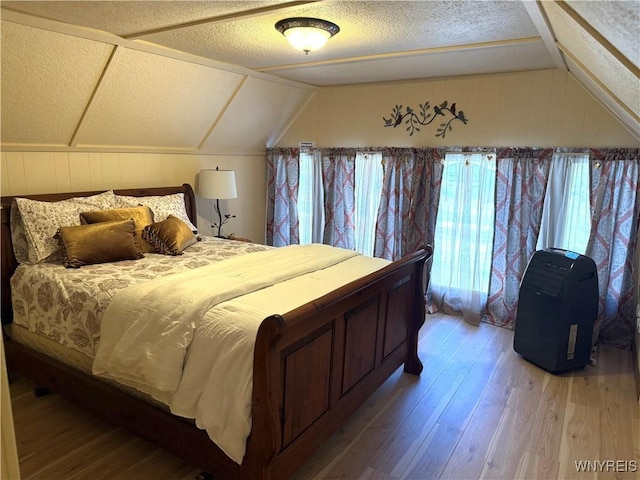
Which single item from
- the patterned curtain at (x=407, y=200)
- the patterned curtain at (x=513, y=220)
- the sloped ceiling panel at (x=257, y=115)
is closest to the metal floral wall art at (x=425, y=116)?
the patterned curtain at (x=407, y=200)

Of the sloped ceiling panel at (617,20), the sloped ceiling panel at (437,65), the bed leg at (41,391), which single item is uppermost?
the sloped ceiling panel at (437,65)

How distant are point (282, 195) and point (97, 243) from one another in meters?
2.49

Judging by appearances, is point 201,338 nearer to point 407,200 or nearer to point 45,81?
point 45,81

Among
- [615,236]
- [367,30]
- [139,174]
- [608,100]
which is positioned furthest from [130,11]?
[615,236]

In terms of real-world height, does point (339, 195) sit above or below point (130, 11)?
below

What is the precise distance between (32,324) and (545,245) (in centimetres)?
385

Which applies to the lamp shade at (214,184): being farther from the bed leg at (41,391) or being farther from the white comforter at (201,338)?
the bed leg at (41,391)

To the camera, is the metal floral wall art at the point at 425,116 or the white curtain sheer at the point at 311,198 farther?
the white curtain sheer at the point at 311,198

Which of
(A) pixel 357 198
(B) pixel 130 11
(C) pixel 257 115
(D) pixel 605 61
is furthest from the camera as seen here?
(A) pixel 357 198

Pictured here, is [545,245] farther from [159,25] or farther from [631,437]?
[159,25]

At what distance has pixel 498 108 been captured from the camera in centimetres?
382

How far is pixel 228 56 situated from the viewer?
3.30m

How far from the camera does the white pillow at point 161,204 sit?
353cm

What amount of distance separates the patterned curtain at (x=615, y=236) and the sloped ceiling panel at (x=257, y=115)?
2825 millimetres
